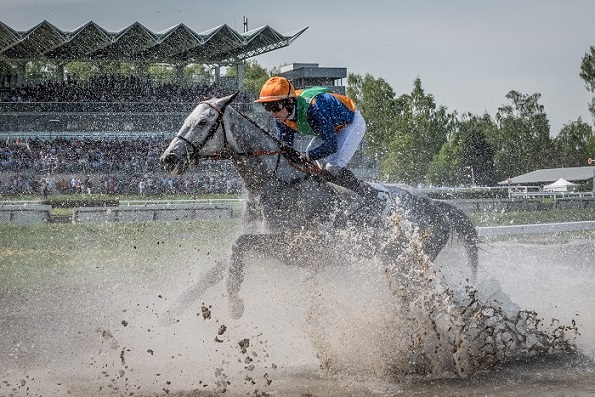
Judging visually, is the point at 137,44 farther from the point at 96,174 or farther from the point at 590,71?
the point at 590,71

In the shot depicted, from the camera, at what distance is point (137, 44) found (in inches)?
1879

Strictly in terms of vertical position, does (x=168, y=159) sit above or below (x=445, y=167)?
above

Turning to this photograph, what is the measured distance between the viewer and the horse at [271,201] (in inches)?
286

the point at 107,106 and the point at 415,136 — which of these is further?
the point at 415,136

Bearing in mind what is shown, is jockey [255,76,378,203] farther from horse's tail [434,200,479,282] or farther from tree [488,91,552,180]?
tree [488,91,552,180]

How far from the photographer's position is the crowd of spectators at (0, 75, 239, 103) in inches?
1764

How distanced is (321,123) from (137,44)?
137ft

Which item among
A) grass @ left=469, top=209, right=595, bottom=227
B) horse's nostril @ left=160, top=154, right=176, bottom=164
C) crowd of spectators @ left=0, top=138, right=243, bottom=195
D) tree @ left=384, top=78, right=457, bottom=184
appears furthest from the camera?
tree @ left=384, top=78, right=457, bottom=184

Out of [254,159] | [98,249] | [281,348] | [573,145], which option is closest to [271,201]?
[254,159]

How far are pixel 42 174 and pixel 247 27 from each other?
33014 millimetres

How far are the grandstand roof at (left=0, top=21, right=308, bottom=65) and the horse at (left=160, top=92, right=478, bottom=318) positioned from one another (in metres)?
39.1

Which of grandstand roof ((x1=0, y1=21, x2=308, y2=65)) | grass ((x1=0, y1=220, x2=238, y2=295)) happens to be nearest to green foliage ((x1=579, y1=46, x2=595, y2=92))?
grandstand roof ((x1=0, y1=21, x2=308, y2=65))

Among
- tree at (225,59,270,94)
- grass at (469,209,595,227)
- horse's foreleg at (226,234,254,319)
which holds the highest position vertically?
tree at (225,59,270,94)

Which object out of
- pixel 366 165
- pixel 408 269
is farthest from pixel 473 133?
pixel 408 269
